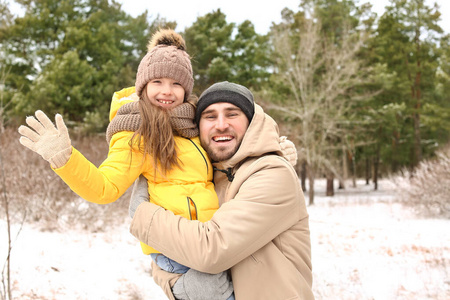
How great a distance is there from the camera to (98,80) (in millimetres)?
19000

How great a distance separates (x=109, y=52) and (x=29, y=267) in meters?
16.3

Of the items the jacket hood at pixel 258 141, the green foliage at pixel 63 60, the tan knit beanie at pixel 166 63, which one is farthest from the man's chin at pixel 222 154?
the green foliage at pixel 63 60

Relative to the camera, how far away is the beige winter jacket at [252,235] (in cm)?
172

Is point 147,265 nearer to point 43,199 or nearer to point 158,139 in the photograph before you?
point 43,199

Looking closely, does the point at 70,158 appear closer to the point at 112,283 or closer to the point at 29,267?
the point at 112,283

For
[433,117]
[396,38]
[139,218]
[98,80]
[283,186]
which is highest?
[396,38]

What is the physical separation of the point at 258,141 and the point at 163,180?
0.60 meters

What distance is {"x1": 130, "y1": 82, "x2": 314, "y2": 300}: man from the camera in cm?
172

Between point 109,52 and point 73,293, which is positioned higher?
point 109,52

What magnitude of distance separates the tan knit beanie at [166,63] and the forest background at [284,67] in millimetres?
10406

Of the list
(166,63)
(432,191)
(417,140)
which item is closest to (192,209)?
(166,63)

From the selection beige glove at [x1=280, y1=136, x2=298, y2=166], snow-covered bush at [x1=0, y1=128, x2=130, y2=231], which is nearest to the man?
beige glove at [x1=280, y1=136, x2=298, y2=166]

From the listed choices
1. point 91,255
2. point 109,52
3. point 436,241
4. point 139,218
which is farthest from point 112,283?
point 109,52

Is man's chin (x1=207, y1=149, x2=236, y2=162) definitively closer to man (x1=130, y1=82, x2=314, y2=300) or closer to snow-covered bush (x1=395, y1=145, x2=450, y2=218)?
man (x1=130, y1=82, x2=314, y2=300)
